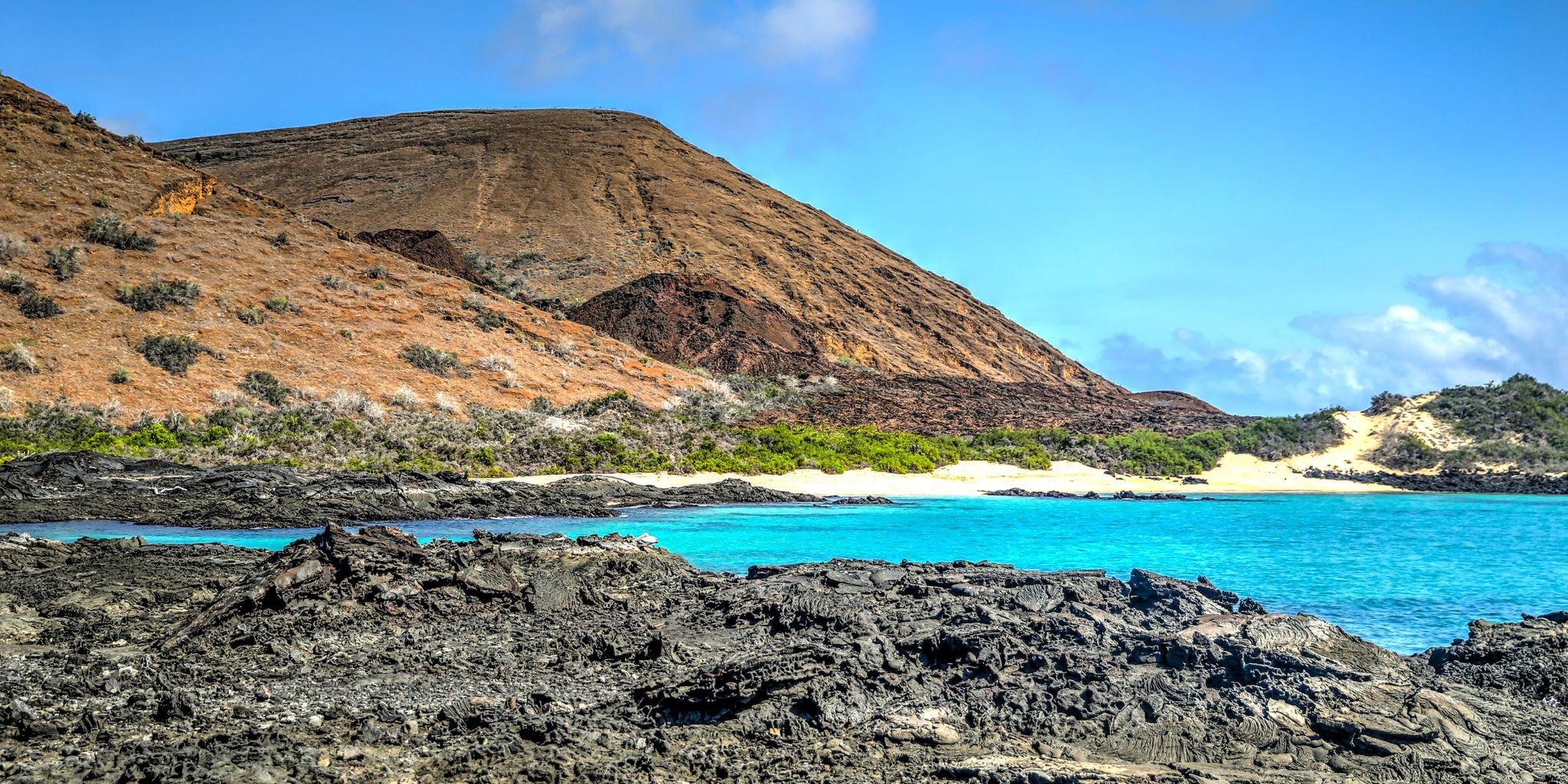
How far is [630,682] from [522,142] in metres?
95.3

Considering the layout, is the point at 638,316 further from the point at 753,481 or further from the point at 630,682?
the point at 630,682

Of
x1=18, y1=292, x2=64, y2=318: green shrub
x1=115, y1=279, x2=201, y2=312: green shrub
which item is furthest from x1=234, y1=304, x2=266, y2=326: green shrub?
x1=18, y1=292, x2=64, y2=318: green shrub

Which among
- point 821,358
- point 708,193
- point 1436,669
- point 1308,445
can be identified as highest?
point 708,193

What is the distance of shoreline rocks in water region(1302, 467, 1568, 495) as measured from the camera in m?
40.5

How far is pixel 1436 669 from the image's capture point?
8914mm

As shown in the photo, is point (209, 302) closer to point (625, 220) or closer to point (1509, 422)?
point (625, 220)

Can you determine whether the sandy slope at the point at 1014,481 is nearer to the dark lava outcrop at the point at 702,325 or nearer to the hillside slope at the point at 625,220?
the dark lava outcrop at the point at 702,325

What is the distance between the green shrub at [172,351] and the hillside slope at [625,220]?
1097 inches

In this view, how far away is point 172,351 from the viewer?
34.3 metres

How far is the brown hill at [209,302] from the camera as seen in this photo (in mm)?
33531

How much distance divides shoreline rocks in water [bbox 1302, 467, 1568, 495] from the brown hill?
29.9 m

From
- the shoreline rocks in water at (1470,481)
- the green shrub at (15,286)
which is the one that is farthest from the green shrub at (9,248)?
the shoreline rocks in water at (1470,481)

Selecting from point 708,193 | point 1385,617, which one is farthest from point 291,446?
point 708,193

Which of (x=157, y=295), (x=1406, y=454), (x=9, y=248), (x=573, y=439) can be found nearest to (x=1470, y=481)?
(x=1406, y=454)
